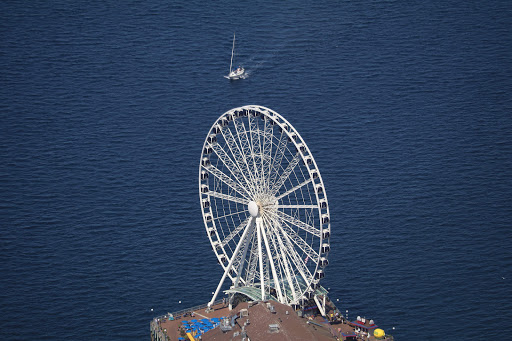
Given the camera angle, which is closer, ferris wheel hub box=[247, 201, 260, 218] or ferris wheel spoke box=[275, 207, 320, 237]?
ferris wheel spoke box=[275, 207, 320, 237]

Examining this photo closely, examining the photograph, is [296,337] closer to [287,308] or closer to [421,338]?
[287,308]

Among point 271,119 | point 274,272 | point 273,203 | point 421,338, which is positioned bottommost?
point 421,338

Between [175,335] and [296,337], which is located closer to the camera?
[296,337]

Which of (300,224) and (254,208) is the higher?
(254,208)

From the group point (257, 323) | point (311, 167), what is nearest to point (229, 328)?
point (257, 323)

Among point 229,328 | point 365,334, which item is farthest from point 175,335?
point 365,334

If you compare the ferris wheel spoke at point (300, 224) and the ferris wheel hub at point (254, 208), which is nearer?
the ferris wheel spoke at point (300, 224)

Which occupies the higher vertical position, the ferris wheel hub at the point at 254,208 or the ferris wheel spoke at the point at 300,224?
the ferris wheel hub at the point at 254,208

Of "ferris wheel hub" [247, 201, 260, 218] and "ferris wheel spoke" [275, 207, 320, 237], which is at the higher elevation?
"ferris wheel hub" [247, 201, 260, 218]

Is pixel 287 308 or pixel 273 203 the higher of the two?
pixel 273 203
